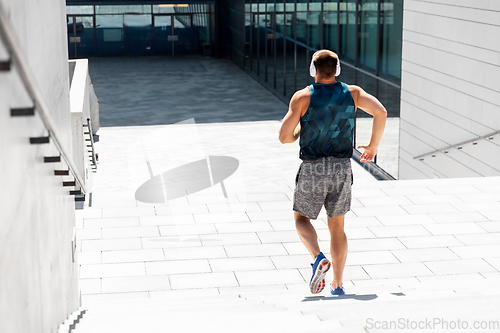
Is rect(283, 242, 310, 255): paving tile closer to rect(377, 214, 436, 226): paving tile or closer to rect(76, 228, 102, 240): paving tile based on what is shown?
rect(377, 214, 436, 226): paving tile

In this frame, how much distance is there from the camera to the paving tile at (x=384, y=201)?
8.03 metres

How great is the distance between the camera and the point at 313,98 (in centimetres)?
434

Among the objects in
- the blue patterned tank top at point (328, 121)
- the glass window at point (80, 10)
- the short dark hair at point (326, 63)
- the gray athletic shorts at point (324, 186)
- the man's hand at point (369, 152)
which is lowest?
the gray athletic shorts at point (324, 186)

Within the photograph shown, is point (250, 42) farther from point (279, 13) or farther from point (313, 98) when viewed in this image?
point (313, 98)

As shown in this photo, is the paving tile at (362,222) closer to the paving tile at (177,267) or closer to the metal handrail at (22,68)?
the paving tile at (177,267)

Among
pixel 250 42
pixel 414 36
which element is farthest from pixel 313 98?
pixel 250 42

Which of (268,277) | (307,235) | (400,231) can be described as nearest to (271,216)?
(400,231)

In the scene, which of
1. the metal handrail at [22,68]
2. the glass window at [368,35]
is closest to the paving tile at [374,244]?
the metal handrail at [22,68]

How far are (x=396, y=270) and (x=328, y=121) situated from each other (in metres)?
2.38

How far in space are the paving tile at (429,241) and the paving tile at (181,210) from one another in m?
2.45

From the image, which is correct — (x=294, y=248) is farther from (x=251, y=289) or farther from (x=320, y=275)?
(x=320, y=275)

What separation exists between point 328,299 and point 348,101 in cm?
151

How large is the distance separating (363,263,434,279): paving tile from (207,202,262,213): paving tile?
2.07m

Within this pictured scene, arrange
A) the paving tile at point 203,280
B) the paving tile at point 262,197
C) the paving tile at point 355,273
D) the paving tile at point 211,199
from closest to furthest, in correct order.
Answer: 1. the paving tile at point 203,280
2. the paving tile at point 355,273
3. the paving tile at point 211,199
4. the paving tile at point 262,197
